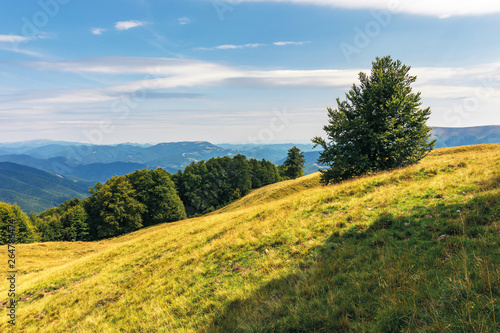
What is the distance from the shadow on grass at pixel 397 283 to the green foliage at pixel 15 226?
59.2 metres

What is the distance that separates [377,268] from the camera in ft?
18.7

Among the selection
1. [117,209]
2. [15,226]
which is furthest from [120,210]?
[15,226]

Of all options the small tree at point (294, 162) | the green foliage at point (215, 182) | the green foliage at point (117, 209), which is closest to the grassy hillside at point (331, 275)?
the green foliage at point (117, 209)

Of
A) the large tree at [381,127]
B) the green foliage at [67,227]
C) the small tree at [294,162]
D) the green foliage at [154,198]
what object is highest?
the large tree at [381,127]

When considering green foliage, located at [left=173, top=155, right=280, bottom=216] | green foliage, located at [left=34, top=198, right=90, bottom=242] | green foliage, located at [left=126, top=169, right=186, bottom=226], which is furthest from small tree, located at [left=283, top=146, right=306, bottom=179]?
green foliage, located at [left=34, top=198, right=90, bottom=242]

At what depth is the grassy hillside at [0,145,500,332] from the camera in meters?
4.21

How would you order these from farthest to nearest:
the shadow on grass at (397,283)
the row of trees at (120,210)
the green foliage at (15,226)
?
1. the row of trees at (120,210)
2. the green foliage at (15,226)
3. the shadow on grass at (397,283)

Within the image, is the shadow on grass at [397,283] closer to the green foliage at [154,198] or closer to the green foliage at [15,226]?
the green foliage at [154,198]

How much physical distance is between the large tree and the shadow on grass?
13.7 metres

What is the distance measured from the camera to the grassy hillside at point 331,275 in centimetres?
421

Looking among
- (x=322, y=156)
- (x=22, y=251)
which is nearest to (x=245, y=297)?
(x=322, y=156)

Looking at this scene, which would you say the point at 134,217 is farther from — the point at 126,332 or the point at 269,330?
the point at 269,330

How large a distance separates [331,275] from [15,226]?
68.4 metres

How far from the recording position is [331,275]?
→ 6.14 m
